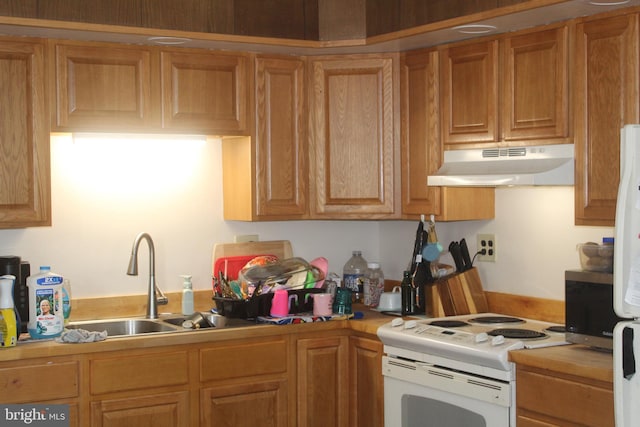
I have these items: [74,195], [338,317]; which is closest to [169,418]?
[338,317]

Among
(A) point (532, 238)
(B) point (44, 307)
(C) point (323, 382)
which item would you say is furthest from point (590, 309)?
(B) point (44, 307)

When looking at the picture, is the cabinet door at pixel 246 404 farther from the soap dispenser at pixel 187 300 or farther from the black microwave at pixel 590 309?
the black microwave at pixel 590 309

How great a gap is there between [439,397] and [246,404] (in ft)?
2.63

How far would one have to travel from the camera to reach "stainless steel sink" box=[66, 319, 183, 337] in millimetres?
3867

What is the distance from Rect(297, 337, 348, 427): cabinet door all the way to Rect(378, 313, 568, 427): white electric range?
0.29 meters

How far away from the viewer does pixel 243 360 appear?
3.66 metres

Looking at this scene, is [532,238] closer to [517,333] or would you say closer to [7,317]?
[517,333]

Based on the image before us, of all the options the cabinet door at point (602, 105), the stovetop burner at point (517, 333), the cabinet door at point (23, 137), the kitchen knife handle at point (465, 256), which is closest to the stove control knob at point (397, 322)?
the stovetop burner at point (517, 333)

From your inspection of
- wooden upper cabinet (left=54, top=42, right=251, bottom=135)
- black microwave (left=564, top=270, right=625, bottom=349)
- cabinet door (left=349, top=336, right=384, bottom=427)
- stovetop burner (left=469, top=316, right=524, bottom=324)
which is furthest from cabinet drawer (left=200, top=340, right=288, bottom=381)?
black microwave (left=564, top=270, right=625, bottom=349)

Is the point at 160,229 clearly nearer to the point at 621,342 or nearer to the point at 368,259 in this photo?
the point at 368,259

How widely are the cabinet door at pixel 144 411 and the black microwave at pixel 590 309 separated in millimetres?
1496

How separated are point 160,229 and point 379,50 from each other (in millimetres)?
1281

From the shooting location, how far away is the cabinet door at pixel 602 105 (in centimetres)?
313

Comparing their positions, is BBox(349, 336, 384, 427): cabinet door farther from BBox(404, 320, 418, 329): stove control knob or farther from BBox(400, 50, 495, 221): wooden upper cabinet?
BBox(400, 50, 495, 221): wooden upper cabinet
